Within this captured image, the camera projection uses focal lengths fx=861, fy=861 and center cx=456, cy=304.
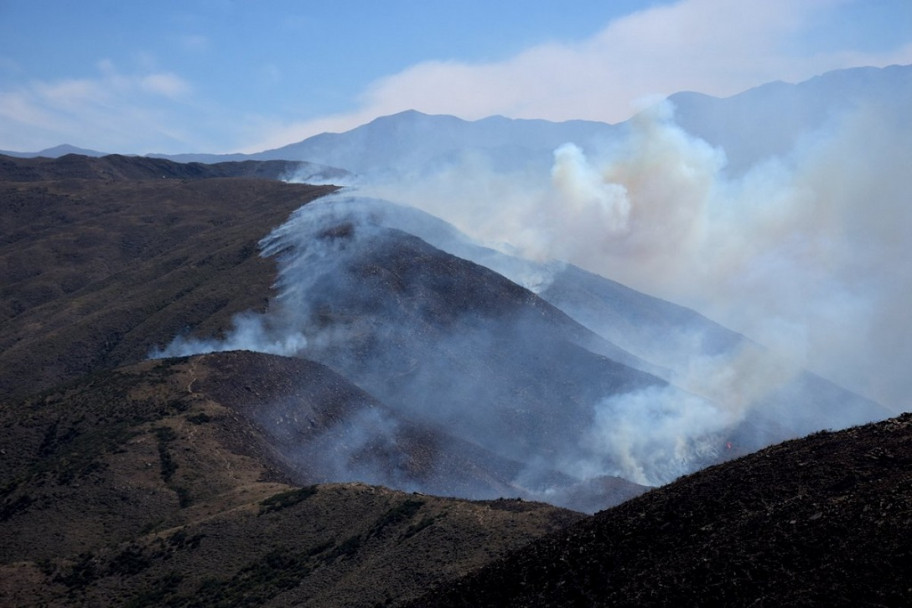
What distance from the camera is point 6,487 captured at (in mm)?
59219

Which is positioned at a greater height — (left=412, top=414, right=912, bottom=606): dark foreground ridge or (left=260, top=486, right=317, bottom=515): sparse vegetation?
(left=412, top=414, right=912, bottom=606): dark foreground ridge

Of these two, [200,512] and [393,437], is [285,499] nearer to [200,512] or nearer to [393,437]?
[200,512]

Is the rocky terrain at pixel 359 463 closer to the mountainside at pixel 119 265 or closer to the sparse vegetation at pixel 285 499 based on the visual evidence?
the sparse vegetation at pixel 285 499

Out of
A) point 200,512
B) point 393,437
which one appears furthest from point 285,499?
point 393,437

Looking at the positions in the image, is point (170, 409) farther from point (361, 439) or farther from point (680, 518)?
point (680, 518)

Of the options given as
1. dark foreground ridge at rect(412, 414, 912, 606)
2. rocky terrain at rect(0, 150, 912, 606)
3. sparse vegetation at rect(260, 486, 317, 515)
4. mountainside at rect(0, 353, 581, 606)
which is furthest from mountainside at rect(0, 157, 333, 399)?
dark foreground ridge at rect(412, 414, 912, 606)

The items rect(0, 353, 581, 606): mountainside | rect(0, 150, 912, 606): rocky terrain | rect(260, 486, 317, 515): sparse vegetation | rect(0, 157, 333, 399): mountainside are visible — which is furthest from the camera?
rect(0, 157, 333, 399): mountainside

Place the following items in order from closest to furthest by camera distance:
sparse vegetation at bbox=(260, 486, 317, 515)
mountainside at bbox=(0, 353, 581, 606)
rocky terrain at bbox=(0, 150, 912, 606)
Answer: rocky terrain at bbox=(0, 150, 912, 606), mountainside at bbox=(0, 353, 581, 606), sparse vegetation at bbox=(260, 486, 317, 515)

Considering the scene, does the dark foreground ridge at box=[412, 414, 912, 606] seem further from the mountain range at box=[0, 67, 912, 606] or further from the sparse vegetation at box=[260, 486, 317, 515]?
the sparse vegetation at box=[260, 486, 317, 515]

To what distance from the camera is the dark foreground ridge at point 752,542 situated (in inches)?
833

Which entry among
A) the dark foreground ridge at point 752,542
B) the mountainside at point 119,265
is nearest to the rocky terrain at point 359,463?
the dark foreground ridge at point 752,542

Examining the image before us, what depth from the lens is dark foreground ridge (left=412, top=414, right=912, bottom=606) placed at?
21.2 m

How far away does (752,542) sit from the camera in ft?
80.2

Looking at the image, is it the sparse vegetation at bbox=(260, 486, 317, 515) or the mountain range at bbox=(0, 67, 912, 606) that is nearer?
the mountain range at bbox=(0, 67, 912, 606)
